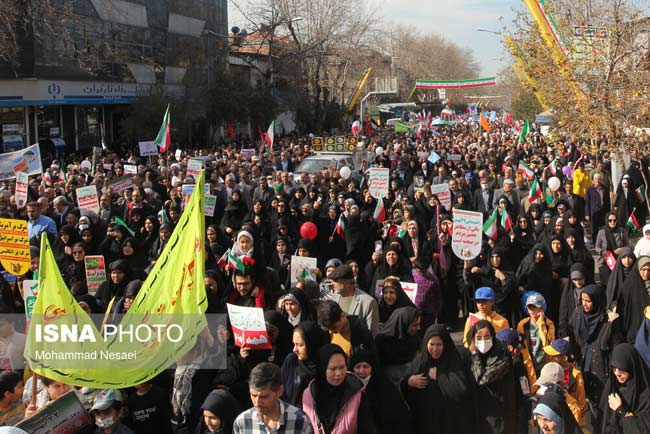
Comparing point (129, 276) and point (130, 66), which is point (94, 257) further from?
point (130, 66)

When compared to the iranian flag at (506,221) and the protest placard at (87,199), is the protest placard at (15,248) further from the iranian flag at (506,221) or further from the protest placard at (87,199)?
the iranian flag at (506,221)

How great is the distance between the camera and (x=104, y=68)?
30.6m

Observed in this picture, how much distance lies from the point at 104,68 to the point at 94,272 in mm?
24755

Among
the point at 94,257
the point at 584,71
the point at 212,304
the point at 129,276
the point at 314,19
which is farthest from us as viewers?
the point at 314,19

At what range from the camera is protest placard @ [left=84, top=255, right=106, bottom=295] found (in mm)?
7559

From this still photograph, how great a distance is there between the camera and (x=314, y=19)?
39.6 meters

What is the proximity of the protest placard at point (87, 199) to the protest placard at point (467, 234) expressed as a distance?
509 centimetres

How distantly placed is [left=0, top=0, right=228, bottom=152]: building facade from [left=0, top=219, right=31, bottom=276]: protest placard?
18.0 m

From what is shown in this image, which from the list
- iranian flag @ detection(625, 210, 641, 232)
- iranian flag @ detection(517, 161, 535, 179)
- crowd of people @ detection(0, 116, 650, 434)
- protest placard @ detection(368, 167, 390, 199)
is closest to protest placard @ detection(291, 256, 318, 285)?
crowd of people @ detection(0, 116, 650, 434)

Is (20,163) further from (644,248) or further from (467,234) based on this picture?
(644,248)

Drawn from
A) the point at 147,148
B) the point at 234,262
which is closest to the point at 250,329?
the point at 234,262

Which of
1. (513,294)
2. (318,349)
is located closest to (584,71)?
(513,294)

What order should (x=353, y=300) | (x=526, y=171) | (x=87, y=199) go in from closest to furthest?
1. (x=353, y=300)
2. (x=87, y=199)
3. (x=526, y=171)

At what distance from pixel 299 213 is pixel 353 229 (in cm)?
91
